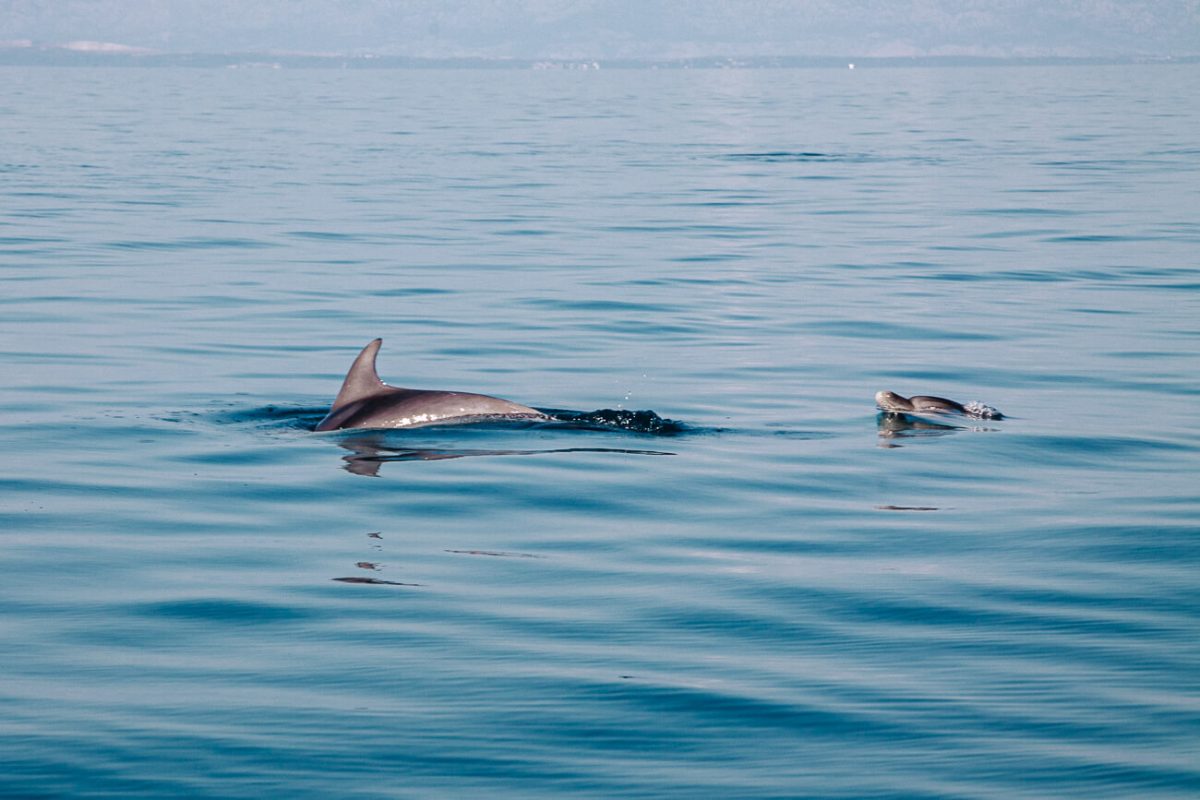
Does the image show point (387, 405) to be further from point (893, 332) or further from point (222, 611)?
point (893, 332)

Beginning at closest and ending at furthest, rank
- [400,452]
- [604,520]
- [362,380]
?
[604,520] → [400,452] → [362,380]

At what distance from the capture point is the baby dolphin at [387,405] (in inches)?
524

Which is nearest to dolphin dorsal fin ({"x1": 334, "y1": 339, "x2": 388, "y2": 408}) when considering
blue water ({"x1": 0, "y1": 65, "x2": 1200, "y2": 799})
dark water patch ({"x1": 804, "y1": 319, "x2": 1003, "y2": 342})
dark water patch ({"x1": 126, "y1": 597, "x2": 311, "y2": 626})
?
blue water ({"x1": 0, "y1": 65, "x2": 1200, "y2": 799})

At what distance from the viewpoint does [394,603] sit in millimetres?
8648

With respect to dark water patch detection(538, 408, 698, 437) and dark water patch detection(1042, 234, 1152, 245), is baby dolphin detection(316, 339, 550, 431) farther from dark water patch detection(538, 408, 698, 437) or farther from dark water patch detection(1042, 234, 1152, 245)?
dark water patch detection(1042, 234, 1152, 245)

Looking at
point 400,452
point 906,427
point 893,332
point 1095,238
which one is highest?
point 1095,238

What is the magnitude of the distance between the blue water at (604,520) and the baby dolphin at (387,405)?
0.56ft

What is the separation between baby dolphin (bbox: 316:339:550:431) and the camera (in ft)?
43.7

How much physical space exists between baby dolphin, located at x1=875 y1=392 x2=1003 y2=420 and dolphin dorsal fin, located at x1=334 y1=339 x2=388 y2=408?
12.9 feet

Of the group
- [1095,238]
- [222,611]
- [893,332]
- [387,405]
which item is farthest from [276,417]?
[1095,238]

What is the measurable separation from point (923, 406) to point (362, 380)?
442 cm

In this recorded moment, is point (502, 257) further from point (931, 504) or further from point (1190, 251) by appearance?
point (931, 504)

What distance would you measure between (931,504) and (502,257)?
16644 mm

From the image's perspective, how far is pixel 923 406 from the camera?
46.9ft
